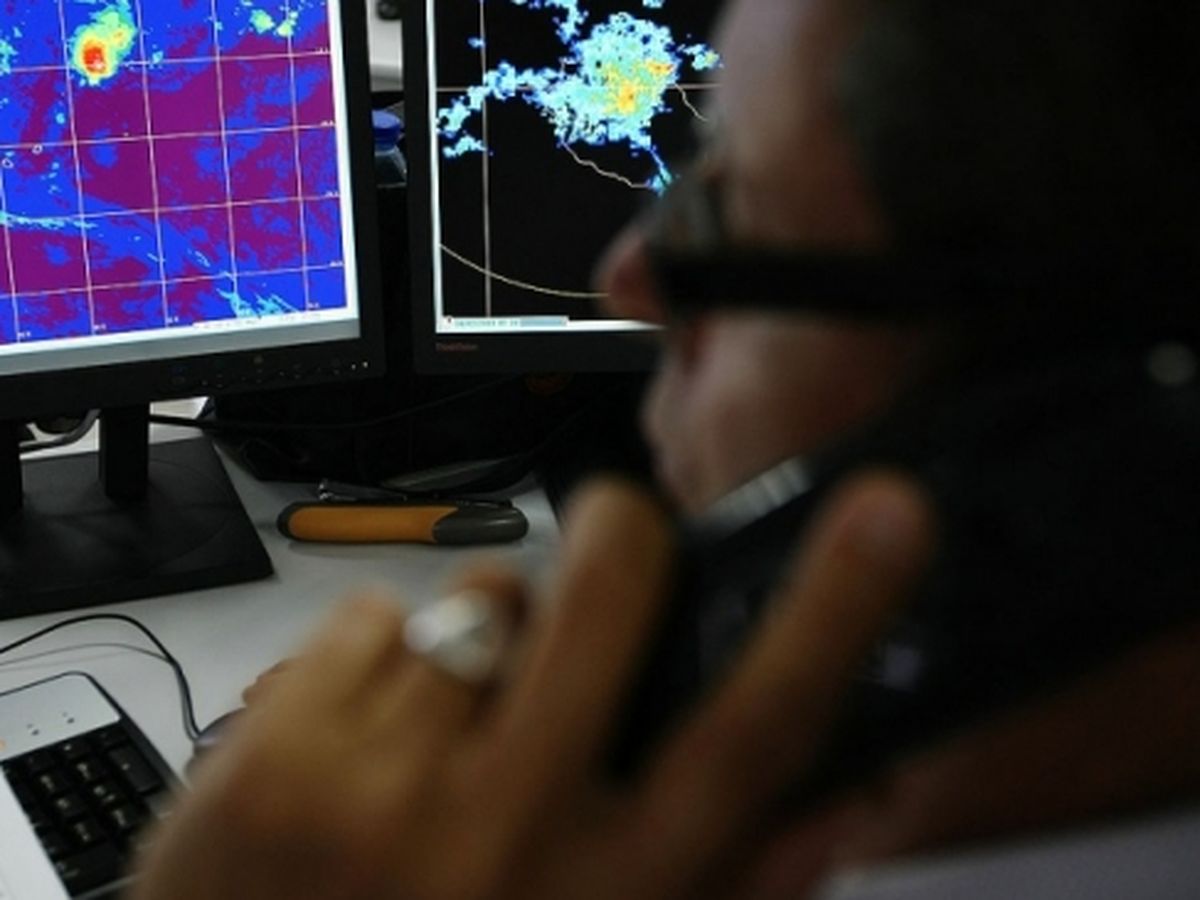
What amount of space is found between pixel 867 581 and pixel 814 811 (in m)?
0.08

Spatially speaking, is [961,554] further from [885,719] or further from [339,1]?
[339,1]

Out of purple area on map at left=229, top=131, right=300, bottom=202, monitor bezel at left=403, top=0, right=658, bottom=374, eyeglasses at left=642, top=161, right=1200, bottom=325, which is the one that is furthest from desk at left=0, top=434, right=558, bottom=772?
eyeglasses at left=642, top=161, right=1200, bottom=325

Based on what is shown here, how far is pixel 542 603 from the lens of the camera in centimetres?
43

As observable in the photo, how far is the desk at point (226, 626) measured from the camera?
1.01 meters

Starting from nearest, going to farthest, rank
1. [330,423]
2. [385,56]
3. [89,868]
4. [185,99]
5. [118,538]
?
[89,868], [185,99], [118,538], [330,423], [385,56]

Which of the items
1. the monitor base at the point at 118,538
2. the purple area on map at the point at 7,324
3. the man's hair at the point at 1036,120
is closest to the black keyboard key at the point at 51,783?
the monitor base at the point at 118,538

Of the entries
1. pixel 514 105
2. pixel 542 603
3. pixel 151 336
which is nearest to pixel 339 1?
pixel 514 105

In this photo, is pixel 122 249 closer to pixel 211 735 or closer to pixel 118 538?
pixel 118 538

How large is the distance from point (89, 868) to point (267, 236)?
1.54 ft

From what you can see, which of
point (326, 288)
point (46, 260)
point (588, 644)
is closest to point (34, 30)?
point (46, 260)

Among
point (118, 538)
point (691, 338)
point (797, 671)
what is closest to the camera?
point (797, 671)

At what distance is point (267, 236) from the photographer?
3.66ft

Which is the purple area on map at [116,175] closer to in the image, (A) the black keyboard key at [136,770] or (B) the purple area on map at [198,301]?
(B) the purple area on map at [198,301]

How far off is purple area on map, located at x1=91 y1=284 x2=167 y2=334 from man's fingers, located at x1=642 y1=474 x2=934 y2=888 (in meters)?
0.78
